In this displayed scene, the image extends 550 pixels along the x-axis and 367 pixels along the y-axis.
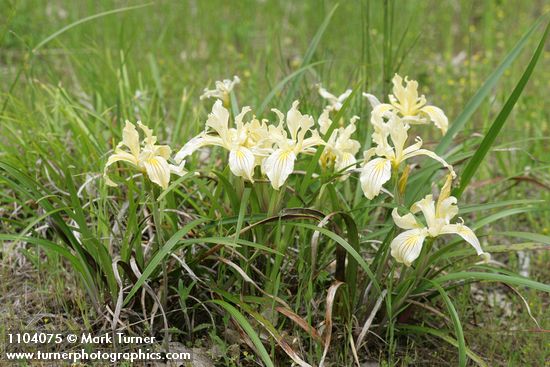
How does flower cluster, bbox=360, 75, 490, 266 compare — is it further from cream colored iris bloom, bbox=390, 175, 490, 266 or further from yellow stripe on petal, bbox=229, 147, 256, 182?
yellow stripe on petal, bbox=229, 147, 256, 182

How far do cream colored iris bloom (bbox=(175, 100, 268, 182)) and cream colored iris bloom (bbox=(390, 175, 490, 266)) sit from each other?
48 cm

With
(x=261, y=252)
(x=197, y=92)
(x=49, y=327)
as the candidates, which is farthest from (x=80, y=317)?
(x=197, y=92)

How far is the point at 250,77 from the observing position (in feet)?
14.8

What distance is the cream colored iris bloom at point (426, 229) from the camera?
2.05m

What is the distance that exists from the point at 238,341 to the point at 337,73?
2799 mm

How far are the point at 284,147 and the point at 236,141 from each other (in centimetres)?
16

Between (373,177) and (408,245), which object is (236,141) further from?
(408,245)

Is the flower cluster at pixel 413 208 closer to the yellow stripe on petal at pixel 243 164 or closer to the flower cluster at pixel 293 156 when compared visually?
the flower cluster at pixel 293 156

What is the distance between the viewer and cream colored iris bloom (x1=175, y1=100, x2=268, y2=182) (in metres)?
2.09

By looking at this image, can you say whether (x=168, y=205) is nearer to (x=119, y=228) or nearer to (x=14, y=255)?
(x=119, y=228)

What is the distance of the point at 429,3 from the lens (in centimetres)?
636

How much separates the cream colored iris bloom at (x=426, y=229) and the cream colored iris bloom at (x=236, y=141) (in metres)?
0.48

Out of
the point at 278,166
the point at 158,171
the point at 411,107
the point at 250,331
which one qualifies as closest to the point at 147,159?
the point at 158,171

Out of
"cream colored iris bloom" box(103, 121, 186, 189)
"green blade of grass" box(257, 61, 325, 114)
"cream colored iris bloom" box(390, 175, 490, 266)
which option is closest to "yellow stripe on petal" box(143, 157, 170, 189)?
"cream colored iris bloom" box(103, 121, 186, 189)
